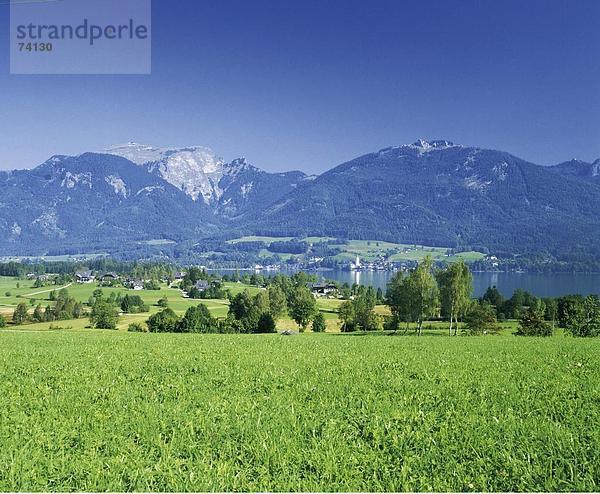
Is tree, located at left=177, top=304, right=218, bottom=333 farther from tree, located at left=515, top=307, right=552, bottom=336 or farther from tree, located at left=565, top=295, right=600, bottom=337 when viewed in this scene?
tree, located at left=565, top=295, right=600, bottom=337

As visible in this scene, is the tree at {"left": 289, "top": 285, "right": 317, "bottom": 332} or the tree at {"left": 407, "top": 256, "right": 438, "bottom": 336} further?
the tree at {"left": 289, "top": 285, "right": 317, "bottom": 332}

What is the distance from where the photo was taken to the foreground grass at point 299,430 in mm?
4414

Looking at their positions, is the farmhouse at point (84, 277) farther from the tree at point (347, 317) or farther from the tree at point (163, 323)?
the tree at point (347, 317)

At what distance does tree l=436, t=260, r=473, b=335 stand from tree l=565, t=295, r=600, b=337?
9456mm

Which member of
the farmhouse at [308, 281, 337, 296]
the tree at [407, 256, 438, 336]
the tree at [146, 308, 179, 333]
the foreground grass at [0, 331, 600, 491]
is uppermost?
the foreground grass at [0, 331, 600, 491]

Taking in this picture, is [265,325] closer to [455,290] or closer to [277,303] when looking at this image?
[277,303]

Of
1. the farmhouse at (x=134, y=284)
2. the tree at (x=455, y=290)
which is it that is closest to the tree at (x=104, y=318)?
the tree at (x=455, y=290)

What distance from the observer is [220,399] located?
6930 mm

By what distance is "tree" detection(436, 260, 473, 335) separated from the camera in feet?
130

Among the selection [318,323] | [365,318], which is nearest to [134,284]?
[318,323]

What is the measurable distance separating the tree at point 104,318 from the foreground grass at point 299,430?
173 feet

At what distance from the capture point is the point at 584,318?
4400cm

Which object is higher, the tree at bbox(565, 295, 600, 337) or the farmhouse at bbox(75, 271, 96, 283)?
the tree at bbox(565, 295, 600, 337)

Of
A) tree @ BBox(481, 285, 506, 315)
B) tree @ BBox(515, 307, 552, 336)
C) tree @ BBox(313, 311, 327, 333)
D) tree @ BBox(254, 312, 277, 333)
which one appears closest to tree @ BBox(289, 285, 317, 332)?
tree @ BBox(313, 311, 327, 333)
